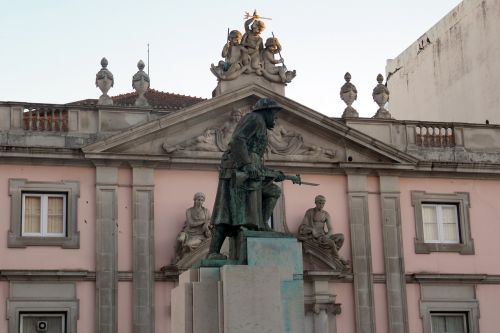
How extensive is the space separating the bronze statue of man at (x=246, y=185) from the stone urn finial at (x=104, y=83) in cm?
1109

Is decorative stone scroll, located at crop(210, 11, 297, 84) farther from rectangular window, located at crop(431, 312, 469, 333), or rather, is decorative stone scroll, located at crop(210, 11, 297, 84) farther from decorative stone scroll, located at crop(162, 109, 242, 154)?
rectangular window, located at crop(431, 312, 469, 333)

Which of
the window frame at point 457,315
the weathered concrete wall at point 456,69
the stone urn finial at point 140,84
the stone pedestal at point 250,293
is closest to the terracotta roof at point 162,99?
the stone urn finial at point 140,84

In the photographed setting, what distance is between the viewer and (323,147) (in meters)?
24.9

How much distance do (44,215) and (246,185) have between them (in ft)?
35.8

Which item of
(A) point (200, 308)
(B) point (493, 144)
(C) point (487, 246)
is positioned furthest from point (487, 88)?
(A) point (200, 308)

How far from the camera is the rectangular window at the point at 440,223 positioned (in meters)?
25.2

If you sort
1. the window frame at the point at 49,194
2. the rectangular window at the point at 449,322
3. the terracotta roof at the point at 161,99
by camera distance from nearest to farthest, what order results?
the window frame at the point at 49,194
the rectangular window at the point at 449,322
the terracotta roof at the point at 161,99

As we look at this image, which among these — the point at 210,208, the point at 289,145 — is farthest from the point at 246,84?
the point at 210,208

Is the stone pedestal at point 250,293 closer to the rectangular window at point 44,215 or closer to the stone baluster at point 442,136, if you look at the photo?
the rectangular window at point 44,215

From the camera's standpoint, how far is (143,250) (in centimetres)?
2309

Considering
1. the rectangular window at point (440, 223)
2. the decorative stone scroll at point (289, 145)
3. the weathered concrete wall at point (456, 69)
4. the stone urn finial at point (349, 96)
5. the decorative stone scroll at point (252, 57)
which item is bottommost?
the rectangular window at point (440, 223)

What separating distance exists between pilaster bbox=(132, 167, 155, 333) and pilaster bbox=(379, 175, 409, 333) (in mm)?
5515

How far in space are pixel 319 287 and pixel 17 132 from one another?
753cm

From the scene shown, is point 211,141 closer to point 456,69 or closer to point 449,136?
point 449,136
